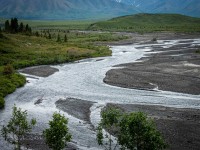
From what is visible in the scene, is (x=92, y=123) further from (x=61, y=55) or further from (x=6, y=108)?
(x=61, y=55)

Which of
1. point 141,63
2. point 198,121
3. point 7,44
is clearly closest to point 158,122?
point 198,121

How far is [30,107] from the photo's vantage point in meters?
55.3

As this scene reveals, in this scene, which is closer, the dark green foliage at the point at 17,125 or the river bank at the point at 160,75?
the dark green foliage at the point at 17,125

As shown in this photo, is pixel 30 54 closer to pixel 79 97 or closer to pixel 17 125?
pixel 79 97

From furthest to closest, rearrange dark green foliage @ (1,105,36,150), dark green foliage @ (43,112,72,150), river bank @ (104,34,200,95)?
river bank @ (104,34,200,95) → dark green foliage @ (1,105,36,150) → dark green foliage @ (43,112,72,150)

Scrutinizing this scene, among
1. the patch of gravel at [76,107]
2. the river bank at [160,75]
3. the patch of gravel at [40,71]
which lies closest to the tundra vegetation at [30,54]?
the patch of gravel at [40,71]

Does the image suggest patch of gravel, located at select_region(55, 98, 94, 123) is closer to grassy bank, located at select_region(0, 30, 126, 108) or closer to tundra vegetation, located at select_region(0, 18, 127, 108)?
tundra vegetation, located at select_region(0, 18, 127, 108)

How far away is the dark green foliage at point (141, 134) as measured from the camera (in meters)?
27.8

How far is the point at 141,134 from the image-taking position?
93.1 ft

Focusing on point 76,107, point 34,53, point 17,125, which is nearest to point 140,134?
point 17,125

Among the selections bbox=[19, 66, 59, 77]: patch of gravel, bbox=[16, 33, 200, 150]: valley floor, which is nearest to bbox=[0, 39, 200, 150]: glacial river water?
bbox=[16, 33, 200, 150]: valley floor

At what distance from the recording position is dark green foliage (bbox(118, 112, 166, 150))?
27.8 m

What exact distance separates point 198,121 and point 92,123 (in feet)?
49.6

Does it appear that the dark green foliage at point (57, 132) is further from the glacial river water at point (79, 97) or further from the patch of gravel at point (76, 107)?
the patch of gravel at point (76, 107)
